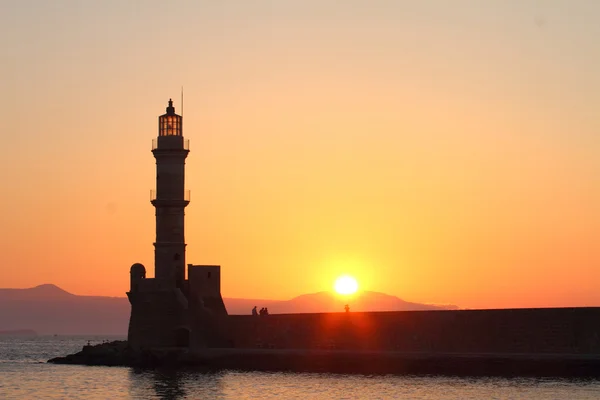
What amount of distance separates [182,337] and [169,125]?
10807mm

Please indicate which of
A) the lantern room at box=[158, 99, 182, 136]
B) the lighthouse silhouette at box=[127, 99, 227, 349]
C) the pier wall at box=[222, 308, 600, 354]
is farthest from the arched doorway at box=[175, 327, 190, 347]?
the lantern room at box=[158, 99, 182, 136]

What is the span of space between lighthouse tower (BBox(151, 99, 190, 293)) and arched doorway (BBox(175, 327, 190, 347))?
2080 millimetres

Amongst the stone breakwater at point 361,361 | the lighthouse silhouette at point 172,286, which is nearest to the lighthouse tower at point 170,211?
the lighthouse silhouette at point 172,286

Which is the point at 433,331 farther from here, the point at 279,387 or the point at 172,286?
the point at 172,286

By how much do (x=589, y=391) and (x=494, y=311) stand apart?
7.19m

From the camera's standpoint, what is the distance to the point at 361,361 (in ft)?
149

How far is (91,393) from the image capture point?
42125 millimetres

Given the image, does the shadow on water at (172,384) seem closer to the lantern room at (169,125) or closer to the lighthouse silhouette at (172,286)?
the lighthouse silhouette at (172,286)

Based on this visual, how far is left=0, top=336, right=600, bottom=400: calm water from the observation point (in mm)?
37497

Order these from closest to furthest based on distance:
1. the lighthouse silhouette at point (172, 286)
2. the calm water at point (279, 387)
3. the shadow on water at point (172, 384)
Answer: the calm water at point (279, 387) < the shadow on water at point (172, 384) < the lighthouse silhouette at point (172, 286)

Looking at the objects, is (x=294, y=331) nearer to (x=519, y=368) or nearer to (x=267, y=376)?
(x=267, y=376)

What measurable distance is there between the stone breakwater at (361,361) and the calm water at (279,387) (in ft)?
2.52

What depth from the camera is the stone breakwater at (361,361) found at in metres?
40.0

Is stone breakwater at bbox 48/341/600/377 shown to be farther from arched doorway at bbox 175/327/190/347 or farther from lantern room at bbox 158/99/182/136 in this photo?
lantern room at bbox 158/99/182/136
